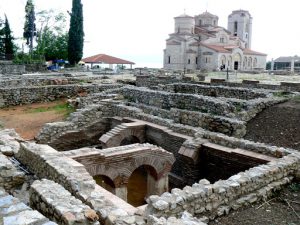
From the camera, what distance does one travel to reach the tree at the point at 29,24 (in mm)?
45597

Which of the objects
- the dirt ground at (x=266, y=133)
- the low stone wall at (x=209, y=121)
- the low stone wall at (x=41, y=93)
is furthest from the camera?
the low stone wall at (x=41, y=93)

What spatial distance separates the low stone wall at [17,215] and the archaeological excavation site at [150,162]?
11 mm

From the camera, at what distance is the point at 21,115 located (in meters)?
17.6

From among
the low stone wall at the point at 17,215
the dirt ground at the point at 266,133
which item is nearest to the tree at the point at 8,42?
the dirt ground at the point at 266,133

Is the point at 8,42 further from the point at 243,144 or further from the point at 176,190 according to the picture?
the point at 176,190

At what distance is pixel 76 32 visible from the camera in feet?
133

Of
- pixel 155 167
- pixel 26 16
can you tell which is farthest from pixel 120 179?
pixel 26 16

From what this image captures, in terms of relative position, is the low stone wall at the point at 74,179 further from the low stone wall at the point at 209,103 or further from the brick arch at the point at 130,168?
the low stone wall at the point at 209,103

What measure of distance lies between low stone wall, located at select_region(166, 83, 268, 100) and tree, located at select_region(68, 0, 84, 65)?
79.6ft

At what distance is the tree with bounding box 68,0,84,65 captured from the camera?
132 ft

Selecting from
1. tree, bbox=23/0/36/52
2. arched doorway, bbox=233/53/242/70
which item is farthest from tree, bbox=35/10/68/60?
arched doorway, bbox=233/53/242/70

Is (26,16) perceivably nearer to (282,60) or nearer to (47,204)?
(47,204)

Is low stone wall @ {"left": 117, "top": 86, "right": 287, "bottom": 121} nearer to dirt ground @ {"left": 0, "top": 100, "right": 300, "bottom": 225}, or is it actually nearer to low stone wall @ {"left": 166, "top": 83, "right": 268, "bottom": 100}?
dirt ground @ {"left": 0, "top": 100, "right": 300, "bottom": 225}

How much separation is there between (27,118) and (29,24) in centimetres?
3508
